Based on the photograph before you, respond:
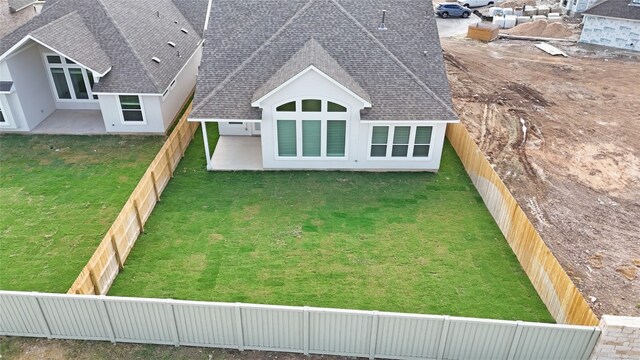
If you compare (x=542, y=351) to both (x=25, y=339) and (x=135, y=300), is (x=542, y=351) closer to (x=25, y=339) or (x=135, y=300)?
(x=135, y=300)

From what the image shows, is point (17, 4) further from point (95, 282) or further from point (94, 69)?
point (95, 282)

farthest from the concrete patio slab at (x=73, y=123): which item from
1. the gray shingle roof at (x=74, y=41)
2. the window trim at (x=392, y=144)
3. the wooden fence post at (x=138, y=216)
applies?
the window trim at (x=392, y=144)

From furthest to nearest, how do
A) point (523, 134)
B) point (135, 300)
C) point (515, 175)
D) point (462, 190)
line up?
point (523, 134) < point (515, 175) < point (462, 190) < point (135, 300)

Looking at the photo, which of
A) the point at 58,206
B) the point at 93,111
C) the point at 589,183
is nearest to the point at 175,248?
the point at 58,206

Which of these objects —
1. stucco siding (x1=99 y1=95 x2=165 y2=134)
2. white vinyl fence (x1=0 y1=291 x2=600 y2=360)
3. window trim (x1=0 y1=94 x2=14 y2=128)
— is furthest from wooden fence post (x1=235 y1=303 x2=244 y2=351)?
window trim (x1=0 y1=94 x2=14 y2=128)

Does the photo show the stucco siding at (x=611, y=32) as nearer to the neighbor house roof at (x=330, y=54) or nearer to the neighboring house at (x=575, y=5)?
the neighboring house at (x=575, y=5)
